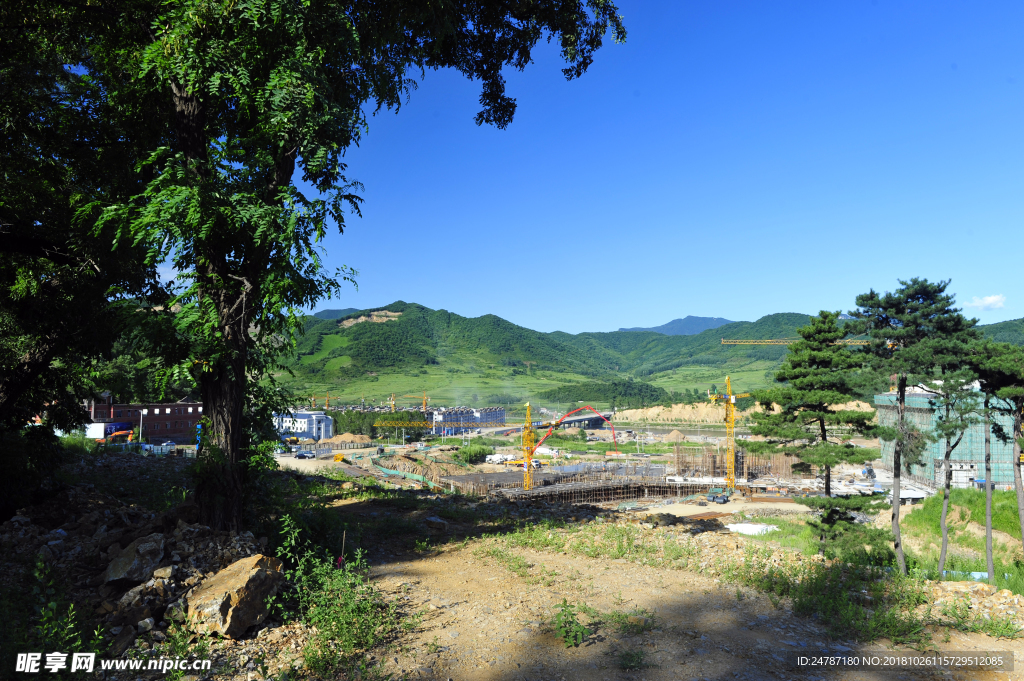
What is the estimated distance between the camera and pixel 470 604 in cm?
650

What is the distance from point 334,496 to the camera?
1567 cm

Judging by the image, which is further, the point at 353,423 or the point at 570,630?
the point at 353,423

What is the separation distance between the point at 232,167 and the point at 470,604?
631 cm

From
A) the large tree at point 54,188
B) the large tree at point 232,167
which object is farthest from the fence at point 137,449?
the large tree at point 232,167

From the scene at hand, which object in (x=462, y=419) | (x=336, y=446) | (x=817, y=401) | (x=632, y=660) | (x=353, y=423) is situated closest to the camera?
(x=632, y=660)

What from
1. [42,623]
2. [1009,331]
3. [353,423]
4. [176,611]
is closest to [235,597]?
[176,611]

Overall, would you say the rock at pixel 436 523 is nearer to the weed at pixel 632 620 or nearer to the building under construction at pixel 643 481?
the weed at pixel 632 620

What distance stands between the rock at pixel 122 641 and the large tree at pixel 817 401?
42.9ft

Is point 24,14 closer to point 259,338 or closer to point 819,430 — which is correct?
point 259,338

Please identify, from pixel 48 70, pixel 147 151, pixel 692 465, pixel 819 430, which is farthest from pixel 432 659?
pixel 692 465

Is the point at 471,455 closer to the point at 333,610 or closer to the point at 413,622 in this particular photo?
the point at 413,622

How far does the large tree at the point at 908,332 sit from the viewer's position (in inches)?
523

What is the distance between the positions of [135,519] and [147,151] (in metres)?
5.38

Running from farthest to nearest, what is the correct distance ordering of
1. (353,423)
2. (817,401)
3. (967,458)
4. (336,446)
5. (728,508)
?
(353,423) → (336,446) → (967,458) → (728,508) → (817,401)
